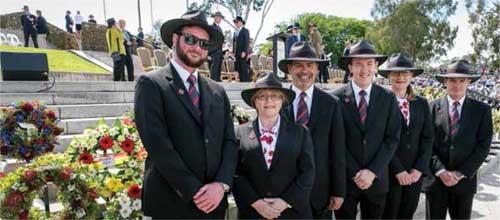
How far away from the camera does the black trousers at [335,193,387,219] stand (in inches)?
131

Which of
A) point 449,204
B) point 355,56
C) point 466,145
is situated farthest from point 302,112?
point 449,204

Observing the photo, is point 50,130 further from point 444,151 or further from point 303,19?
point 303,19

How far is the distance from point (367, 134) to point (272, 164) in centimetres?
95

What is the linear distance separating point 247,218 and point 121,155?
1.67 meters

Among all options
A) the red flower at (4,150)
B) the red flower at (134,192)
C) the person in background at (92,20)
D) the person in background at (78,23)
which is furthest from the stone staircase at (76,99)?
the person in background at (92,20)

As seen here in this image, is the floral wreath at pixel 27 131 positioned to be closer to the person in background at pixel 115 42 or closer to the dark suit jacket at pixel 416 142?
the dark suit jacket at pixel 416 142

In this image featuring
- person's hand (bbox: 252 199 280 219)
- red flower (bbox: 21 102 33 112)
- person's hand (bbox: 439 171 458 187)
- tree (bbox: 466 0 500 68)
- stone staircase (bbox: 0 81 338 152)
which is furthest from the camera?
tree (bbox: 466 0 500 68)

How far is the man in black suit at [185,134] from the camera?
8.00ft

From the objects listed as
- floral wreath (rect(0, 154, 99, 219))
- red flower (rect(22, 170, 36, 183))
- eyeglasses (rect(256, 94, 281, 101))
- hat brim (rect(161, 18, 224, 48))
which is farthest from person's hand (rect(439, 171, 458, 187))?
red flower (rect(22, 170, 36, 183))

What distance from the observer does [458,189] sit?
12.2 feet

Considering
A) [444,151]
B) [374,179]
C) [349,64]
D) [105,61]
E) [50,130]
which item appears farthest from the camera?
[105,61]

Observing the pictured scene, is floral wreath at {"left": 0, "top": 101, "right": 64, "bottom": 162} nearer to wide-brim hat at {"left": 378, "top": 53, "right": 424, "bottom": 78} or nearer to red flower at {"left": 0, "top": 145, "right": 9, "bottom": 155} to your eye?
red flower at {"left": 0, "top": 145, "right": 9, "bottom": 155}

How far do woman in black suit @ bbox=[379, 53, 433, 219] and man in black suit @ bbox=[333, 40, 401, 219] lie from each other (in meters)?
0.27

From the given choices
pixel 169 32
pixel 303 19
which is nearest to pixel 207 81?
pixel 169 32
